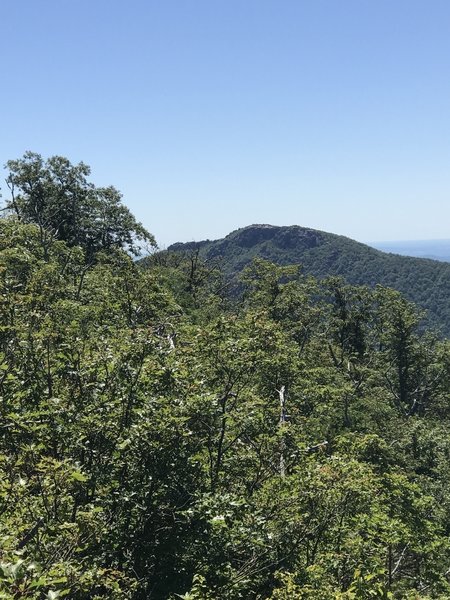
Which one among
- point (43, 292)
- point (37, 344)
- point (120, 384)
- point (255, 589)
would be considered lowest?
point (255, 589)

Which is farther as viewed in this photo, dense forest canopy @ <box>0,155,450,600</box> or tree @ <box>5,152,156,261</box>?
tree @ <box>5,152,156,261</box>

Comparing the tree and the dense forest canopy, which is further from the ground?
the tree

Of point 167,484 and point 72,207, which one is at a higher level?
point 72,207

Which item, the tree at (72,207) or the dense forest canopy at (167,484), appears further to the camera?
the tree at (72,207)

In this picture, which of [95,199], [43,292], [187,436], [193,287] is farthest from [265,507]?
[193,287]

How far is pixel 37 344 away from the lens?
1070cm

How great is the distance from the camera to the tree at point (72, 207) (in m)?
45.4

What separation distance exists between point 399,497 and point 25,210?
44423 millimetres

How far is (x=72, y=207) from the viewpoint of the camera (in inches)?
1874

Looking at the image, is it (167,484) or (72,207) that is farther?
(72,207)

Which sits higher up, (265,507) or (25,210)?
(25,210)

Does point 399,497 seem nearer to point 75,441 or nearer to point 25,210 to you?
point 75,441

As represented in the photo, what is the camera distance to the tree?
45.4 metres

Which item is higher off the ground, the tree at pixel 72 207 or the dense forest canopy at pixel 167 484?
the tree at pixel 72 207
